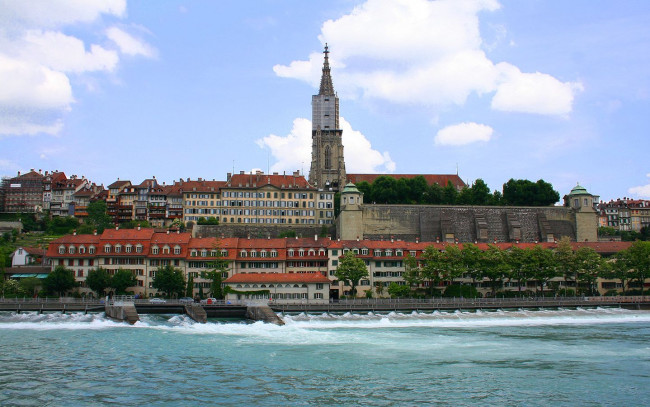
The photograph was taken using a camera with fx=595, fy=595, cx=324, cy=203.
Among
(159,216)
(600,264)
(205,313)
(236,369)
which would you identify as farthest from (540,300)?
(159,216)

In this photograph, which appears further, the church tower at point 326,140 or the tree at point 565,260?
the church tower at point 326,140

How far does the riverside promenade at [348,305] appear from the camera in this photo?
60438mm

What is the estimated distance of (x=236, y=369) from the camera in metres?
35.0

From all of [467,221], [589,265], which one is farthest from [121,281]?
[589,265]

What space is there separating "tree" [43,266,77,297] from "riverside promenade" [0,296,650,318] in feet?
10.1

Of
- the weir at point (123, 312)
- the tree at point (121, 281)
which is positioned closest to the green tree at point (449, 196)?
the tree at point (121, 281)

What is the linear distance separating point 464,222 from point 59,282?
194 feet

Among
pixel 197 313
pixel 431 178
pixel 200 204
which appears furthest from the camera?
pixel 431 178

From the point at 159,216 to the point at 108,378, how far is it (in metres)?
82.4

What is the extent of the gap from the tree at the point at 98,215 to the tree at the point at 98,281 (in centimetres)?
3698

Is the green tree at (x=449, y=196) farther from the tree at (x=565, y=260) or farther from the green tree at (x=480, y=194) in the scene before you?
the tree at (x=565, y=260)

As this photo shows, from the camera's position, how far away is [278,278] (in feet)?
222

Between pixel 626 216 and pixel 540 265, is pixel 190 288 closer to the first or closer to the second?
pixel 540 265

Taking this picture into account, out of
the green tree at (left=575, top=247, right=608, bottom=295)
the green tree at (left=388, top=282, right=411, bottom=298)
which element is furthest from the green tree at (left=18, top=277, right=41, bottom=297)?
the green tree at (left=575, top=247, right=608, bottom=295)
